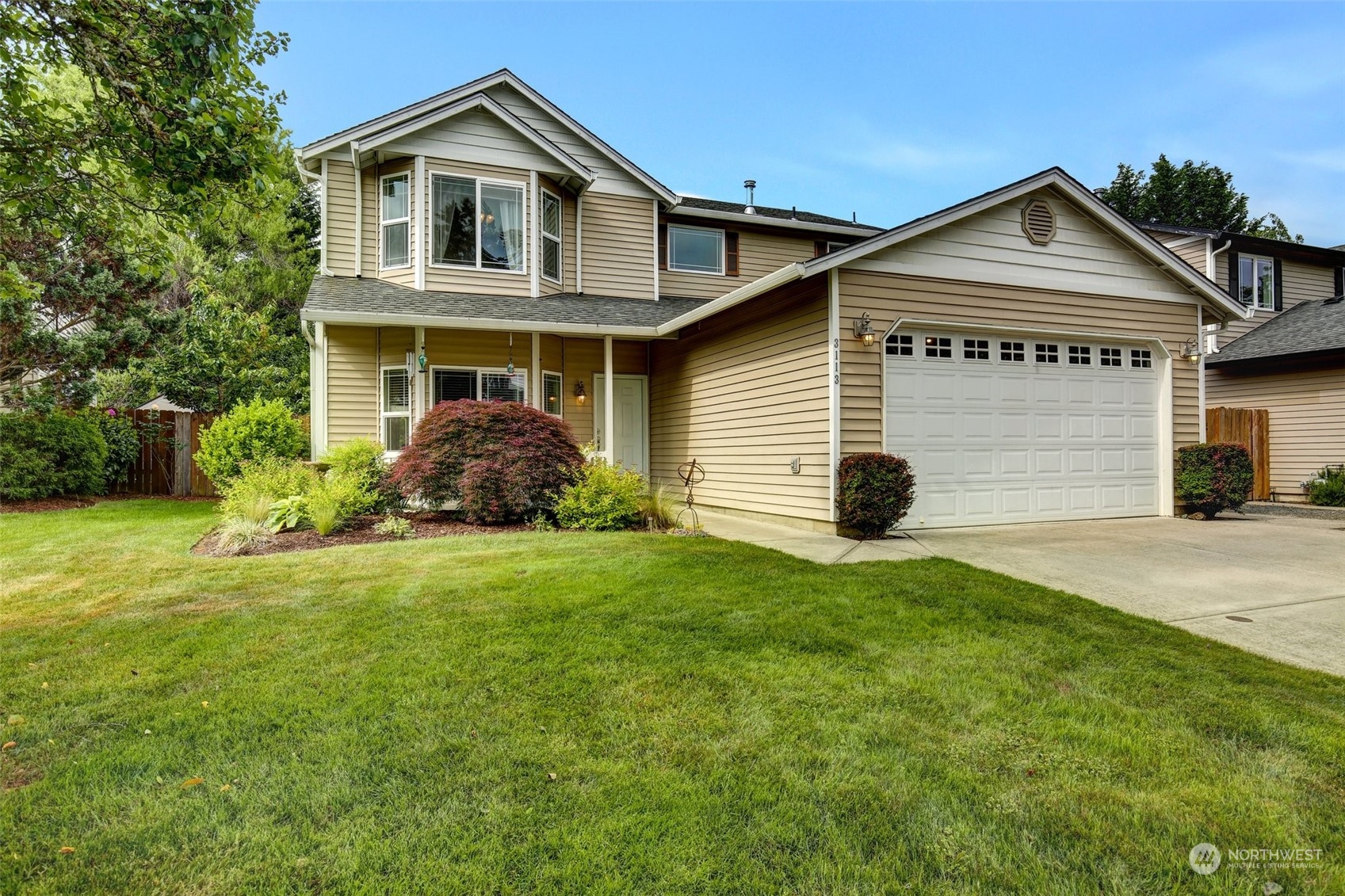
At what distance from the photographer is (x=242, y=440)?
10.8 m

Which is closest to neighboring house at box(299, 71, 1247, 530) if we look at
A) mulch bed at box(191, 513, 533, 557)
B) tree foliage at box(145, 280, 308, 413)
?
mulch bed at box(191, 513, 533, 557)

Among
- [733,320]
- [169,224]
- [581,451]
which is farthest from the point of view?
[733,320]

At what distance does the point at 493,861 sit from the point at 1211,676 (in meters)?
3.66

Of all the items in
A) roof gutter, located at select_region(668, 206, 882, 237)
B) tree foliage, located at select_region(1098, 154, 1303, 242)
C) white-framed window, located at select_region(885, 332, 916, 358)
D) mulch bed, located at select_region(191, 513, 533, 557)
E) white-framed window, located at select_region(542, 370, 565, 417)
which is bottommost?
mulch bed, located at select_region(191, 513, 533, 557)

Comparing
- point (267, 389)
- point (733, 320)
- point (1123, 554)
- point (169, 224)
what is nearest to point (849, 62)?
point (733, 320)

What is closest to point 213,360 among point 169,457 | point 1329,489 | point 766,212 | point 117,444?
point 169,457

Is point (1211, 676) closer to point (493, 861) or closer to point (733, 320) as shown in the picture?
point (493, 861)

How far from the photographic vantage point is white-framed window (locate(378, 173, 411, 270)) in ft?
37.3

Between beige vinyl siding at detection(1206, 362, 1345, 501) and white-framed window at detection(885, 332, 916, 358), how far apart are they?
10176mm

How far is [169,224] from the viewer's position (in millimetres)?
4852

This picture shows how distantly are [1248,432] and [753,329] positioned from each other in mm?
10248

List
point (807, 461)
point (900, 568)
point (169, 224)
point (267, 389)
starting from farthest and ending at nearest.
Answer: point (267, 389) < point (807, 461) < point (900, 568) < point (169, 224)

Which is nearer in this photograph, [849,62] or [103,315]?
[849,62]
